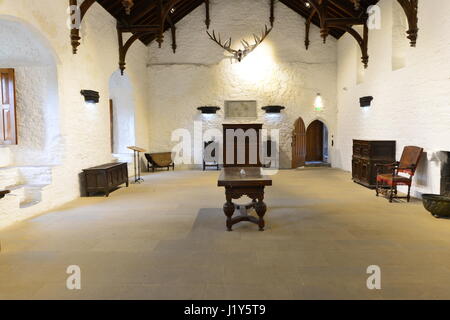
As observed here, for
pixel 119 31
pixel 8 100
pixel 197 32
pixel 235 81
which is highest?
pixel 197 32

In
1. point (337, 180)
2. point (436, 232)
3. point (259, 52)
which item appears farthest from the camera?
point (259, 52)

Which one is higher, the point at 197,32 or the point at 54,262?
the point at 197,32

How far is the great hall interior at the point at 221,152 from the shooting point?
130 inches

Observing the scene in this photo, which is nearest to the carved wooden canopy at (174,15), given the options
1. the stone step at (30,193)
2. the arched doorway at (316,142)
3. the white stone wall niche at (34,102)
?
the white stone wall niche at (34,102)

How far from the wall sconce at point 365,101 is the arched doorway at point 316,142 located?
5787mm

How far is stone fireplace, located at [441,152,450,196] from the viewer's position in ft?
19.7

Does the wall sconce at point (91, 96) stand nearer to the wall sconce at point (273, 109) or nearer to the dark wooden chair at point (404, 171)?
the dark wooden chair at point (404, 171)

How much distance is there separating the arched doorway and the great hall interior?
241cm

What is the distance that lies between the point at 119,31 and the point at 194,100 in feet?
12.4

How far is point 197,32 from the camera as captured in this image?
12.4m

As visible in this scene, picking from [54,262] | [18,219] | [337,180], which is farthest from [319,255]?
[337,180]

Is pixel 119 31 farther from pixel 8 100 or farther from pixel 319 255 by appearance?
pixel 319 255

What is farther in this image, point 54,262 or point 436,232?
point 436,232

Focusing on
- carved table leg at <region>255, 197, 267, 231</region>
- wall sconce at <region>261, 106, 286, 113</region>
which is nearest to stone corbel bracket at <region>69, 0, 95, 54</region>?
carved table leg at <region>255, 197, 267, 231</region>
